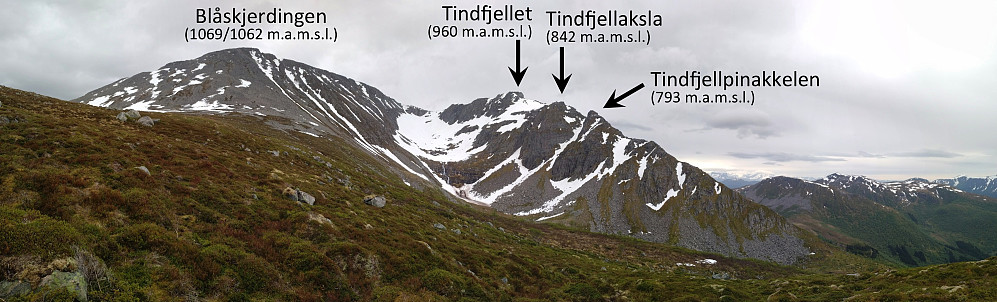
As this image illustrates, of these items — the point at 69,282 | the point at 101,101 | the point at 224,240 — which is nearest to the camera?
the point at 69,282

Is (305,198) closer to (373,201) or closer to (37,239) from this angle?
(373,201)

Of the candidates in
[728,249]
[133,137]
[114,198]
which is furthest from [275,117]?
[728,249]

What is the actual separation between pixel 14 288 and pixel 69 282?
3.30 ft

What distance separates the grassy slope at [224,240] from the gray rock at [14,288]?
1.12 ft

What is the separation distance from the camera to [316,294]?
17.0 metres

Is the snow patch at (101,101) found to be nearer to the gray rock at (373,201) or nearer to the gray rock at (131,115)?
the gray rock at (131,115)

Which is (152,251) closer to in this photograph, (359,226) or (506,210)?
(359,226)

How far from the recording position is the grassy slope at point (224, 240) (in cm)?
1353

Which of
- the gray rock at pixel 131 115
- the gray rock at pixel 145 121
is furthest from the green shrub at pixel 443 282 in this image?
the gray rock at pixel 131 115

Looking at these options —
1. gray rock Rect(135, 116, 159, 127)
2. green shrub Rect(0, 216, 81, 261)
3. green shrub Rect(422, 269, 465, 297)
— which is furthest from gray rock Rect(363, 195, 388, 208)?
green shrub Rect(0, 216, 81, 261)

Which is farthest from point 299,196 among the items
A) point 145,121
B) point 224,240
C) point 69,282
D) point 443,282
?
point 145,121

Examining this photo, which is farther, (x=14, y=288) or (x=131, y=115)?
(x=131, y=115)

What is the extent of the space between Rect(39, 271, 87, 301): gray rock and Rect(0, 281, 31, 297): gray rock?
29cm

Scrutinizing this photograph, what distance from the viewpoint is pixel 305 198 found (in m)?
30.8
